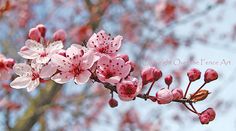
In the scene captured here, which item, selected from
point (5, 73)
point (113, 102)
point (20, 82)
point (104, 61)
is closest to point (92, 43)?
point (104, 61)

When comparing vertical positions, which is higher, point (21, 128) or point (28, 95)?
point (28, 95)

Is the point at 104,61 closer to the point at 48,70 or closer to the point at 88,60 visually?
the point at 88,60

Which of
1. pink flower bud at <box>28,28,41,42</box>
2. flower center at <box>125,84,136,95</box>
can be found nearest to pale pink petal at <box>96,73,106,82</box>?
flower center at <box>125,84,136,95</box>

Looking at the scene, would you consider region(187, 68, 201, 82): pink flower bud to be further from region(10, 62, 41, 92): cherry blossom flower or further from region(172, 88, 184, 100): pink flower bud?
region(10, 62, 41, 92): cherry blossom flower

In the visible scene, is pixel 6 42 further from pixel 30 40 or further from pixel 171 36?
pixel 30 40

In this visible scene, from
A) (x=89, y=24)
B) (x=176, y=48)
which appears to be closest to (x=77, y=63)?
(x=89, y=24)

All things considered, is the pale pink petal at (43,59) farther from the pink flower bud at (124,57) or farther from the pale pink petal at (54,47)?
the pink flower bud at (124,57)
